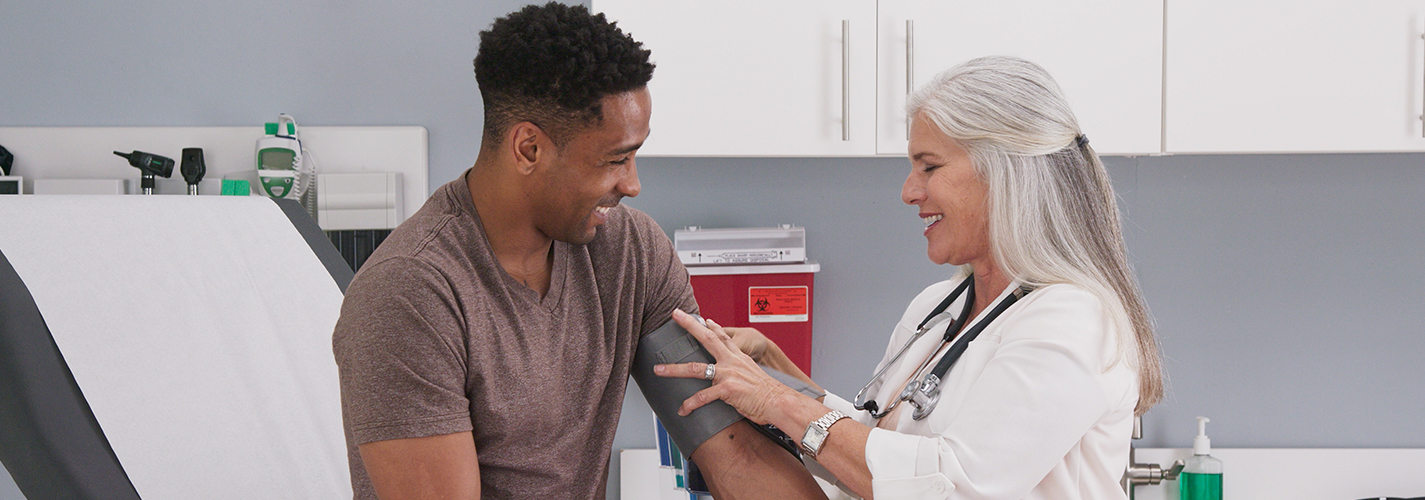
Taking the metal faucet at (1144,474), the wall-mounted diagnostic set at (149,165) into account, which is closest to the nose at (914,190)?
the metal faucet at (1144,474)

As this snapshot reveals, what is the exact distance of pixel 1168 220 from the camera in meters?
2.01

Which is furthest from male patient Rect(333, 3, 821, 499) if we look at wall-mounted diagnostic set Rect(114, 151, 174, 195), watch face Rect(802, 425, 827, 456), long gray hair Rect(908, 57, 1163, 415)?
wall-mounted diagnostic set Rect(114, 151, 174, 195)

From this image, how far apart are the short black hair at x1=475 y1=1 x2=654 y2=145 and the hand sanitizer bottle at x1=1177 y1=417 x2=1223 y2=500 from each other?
161 centimetres

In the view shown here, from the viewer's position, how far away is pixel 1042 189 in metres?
1.15

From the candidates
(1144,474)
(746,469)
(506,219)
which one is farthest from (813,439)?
(1144,474)

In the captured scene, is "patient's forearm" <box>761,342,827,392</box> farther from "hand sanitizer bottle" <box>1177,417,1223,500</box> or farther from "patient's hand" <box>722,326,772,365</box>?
"hand sanitizer bottle" <box>1177,417,1223,500</box>

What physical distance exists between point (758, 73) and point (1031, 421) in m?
0.88

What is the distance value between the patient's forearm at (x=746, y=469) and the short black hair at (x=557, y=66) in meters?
0.47

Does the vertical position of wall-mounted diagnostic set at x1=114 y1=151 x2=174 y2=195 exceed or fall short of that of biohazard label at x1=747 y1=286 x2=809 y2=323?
it exceeds it

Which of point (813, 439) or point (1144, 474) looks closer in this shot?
point (813, 439)

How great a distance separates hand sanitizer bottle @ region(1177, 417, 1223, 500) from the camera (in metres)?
1.94

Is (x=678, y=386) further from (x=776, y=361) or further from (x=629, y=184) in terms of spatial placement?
(x=776, y=361)

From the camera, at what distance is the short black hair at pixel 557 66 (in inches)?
35.3

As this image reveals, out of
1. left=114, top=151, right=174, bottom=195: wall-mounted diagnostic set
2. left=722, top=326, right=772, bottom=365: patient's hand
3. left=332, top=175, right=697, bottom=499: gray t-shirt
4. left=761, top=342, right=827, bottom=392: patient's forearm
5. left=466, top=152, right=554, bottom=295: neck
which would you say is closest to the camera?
left=332, top=175, right=697, bottom=499: gray t-shirt
